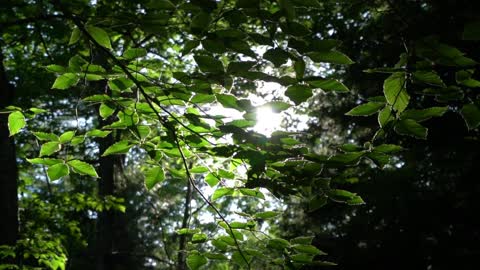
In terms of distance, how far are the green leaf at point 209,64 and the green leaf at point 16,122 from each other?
2.32 ft

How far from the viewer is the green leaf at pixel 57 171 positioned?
1354 millimetres

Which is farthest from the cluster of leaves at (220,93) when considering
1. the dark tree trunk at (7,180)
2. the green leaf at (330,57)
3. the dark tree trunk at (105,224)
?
the dark tree trunk at (105,224)

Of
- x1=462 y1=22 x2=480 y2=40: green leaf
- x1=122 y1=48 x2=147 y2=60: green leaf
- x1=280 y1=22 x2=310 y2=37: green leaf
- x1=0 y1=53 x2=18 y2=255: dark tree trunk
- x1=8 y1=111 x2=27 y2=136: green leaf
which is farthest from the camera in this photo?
x1=0 y1=53 x2=18 y2=255: dark tree trunk

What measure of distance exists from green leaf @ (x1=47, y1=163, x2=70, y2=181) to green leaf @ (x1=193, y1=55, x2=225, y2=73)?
650 millimetres

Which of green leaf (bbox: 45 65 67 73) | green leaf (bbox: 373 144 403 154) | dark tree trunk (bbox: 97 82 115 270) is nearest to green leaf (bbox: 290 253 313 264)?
green leaf (bbox: 373 144 403 154)

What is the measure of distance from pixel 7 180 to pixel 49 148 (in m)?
3.95

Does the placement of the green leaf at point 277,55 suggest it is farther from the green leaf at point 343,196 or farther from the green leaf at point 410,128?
the green leaf at point 343,196

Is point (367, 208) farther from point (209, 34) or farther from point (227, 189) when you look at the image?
point (209, 34)

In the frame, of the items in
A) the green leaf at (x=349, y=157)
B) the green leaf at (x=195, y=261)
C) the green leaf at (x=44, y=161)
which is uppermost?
the green leaf at (x=44, y=161)

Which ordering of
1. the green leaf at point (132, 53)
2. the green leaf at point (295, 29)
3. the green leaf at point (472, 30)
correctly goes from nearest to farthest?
the green leaf at point (472, 30) → the green leaf at point (295, 29) → the green leaf at point (132, 53)

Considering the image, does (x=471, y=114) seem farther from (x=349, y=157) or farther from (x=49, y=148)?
(x=49, y=148)

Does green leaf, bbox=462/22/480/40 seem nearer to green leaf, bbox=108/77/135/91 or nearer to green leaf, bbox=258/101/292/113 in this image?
green leaf, bbox=258/101/292/113

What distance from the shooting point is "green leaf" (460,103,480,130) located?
3.49 feet

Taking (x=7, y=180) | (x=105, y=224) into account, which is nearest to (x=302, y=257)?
(x=7, y=180)
